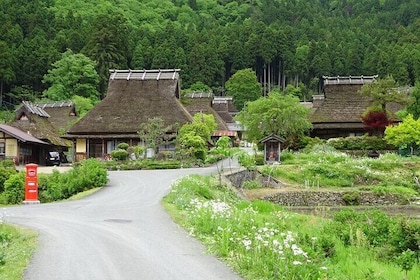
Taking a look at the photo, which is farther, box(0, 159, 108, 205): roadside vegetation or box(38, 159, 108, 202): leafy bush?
box(38, 159, 108, 202): leafy bush

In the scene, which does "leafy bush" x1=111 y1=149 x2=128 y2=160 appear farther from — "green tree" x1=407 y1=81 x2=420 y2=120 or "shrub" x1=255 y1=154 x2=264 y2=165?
"green tree" x1=407 y1=81 x2=420 y2=120

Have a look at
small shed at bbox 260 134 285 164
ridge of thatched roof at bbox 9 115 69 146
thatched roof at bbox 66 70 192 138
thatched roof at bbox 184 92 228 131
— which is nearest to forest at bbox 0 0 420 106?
thatched roof at bbox 184 92 228 131

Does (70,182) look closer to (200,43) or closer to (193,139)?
(193,139)

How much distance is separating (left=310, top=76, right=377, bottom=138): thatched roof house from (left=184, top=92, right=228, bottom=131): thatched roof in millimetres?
11034

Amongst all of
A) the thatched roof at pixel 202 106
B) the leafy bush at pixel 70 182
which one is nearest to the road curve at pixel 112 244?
the leafy bush at pixel 70 182

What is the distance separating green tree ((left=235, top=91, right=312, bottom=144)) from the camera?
3544 centimetres

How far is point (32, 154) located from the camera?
39.5m

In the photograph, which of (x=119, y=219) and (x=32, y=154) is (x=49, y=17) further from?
(x=119, y=219)

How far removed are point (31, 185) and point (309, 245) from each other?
12801 mm

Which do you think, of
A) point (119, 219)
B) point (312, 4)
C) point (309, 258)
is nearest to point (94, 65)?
point (119, 219)

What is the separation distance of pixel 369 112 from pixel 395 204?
12998mm

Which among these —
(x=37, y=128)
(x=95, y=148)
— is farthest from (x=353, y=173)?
(x=37, y=128)

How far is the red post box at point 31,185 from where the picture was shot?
61.6 ft

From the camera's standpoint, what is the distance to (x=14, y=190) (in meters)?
20.1
